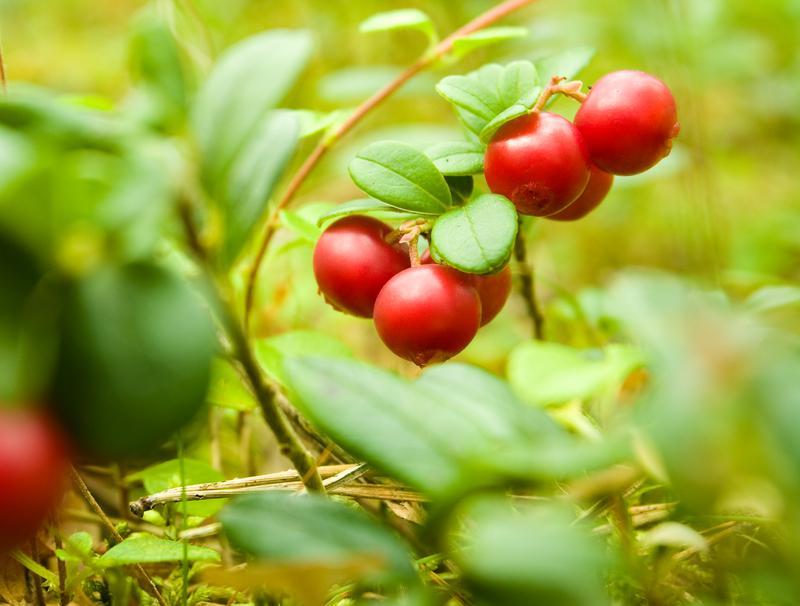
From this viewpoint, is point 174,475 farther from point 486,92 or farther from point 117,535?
point 486,92

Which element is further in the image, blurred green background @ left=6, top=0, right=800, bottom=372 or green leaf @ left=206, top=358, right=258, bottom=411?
blurred green background @ left=6, top=0, right=800, bottom=372

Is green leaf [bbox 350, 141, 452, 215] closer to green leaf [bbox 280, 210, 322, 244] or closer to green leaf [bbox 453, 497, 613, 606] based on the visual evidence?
green leaf [bbox 280, 210, 322, 244]

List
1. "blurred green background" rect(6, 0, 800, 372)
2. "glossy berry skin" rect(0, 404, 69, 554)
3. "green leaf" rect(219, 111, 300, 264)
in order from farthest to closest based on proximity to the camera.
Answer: "blurred green background" rect(6, 0, 800, 372) → "green leaf" rect(219, 111, 300, 264) → "glossy berry skin" rect(0, 404, 69, 554)

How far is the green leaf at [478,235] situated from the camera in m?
0.83

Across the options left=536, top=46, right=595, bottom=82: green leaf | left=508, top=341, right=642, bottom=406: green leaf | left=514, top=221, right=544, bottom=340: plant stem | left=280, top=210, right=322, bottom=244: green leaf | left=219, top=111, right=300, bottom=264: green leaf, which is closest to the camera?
left=219, top=111, right=300, bottom=264: green leaf

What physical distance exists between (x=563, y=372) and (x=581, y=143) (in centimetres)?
26

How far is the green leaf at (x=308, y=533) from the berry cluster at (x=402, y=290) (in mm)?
257

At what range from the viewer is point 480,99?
3.27 feet

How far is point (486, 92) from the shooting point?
39.4 inches

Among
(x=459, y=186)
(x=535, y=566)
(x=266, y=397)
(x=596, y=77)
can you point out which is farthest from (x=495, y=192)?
(x=596, y=77)

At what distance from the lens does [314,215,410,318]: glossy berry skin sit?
3.07 feet

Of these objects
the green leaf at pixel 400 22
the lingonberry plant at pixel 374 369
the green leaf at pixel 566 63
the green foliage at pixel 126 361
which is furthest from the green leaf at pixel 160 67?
the green leaf at pixel 400 22

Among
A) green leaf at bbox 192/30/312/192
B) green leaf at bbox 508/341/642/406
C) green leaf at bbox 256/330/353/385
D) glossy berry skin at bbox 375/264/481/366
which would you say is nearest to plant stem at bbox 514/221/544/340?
green leaf at bbox 508/341/642/406

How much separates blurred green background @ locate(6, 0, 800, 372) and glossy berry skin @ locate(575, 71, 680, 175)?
45.1 inches
